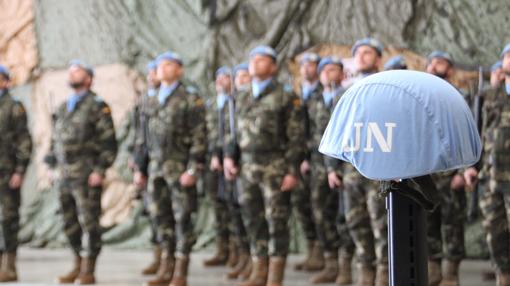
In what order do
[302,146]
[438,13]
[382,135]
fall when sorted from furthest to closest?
1. [438,13]
2. [302,146]
3. [382,135]

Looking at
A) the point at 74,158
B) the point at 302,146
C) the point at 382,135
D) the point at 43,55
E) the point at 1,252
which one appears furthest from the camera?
the point at 43,55

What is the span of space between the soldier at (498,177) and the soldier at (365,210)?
611 mm

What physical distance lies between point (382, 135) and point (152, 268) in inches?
207

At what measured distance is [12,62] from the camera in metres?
9.73

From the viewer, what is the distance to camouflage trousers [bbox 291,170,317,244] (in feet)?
23.2

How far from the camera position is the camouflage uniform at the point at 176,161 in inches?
235

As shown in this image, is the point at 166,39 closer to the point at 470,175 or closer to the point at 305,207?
the point at 305,207

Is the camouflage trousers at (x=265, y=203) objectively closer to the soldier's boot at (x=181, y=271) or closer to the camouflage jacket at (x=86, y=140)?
the soldier's boot at (x=181, y=271)

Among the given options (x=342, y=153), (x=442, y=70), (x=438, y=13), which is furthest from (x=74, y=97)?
(x=342, y=153)

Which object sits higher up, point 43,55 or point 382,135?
point 43,55

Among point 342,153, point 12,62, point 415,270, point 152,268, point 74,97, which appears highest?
point 12,62

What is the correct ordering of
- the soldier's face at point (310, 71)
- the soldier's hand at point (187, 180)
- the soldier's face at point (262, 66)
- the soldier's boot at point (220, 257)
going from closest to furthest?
the soldier's face at point (262, 66), the soldier's hand at point (187, 180), the soldier's face at point (310, 71), the soldier's boot at point (220, 257)

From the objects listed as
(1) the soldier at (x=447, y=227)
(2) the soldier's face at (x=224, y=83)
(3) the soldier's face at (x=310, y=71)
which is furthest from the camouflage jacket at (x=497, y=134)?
(2) the soldier's face at (x=224, y=83)

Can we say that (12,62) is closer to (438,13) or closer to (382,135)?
(438,13)
